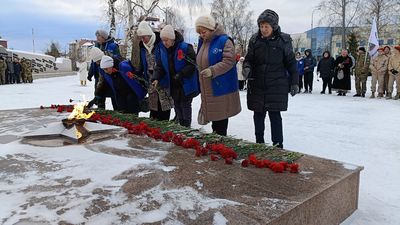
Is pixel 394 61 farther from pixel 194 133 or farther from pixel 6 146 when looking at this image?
pixel 6 146

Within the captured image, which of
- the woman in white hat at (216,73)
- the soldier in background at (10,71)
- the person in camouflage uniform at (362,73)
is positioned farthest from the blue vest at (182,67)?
the soldier in background at (10,71)

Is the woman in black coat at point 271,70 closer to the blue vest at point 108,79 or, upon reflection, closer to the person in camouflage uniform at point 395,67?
the blue vest at point 108,79

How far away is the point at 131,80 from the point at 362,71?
8464 mm

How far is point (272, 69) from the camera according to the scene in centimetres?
386

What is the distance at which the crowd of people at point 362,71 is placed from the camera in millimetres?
10188

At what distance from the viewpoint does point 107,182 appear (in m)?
2.36

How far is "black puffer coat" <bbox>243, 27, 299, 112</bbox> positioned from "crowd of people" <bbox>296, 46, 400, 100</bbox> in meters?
6.97

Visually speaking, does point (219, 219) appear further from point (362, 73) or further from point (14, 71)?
point (14, 71)

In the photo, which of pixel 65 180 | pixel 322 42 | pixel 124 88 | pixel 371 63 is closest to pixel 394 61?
pixel 371 63

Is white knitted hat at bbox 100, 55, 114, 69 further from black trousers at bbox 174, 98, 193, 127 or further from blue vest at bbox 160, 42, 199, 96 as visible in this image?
black trousers at bbox 174, 98, 193, 127

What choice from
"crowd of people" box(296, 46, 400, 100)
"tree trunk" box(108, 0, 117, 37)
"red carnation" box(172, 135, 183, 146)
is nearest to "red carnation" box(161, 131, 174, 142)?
"red carnation" box(172, 135, 183, 146)

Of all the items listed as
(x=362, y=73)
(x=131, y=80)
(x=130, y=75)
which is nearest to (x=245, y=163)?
(x=130, y=75)

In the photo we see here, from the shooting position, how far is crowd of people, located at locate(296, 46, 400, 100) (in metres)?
10.2

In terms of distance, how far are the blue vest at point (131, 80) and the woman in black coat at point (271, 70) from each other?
1.61 m
